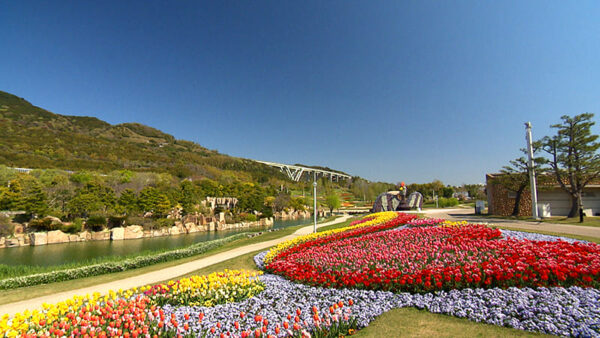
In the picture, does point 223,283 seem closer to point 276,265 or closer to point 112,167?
point 276,265

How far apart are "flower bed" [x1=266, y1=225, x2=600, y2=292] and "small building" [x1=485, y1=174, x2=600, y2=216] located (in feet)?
51.6

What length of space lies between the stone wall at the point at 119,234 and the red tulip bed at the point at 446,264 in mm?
22384

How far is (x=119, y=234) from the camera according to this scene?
24031mm

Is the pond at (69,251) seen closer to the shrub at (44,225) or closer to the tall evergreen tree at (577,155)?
the shrub at (44,225)

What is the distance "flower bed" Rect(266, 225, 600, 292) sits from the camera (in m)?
4.36

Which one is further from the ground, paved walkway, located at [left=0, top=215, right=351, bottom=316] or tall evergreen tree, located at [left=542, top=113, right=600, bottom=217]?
tall evergreen tree, located at [left=542, top=113, right=600, bottom=217]

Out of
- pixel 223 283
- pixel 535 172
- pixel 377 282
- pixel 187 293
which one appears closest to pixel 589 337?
pixel 377 282

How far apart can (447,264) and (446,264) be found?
0.06 feet

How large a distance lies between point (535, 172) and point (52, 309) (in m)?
23.2

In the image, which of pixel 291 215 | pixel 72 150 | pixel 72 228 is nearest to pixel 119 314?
pixel 72 228

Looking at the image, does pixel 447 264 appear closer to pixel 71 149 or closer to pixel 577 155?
pixel 577 155

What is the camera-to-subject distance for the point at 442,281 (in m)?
4.64

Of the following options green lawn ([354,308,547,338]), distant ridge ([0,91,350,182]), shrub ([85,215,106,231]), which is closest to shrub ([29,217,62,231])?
shrub ([85,215,106,231])

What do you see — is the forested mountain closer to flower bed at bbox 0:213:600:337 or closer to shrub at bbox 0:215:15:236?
shrub at bbox 0:215:15:236
